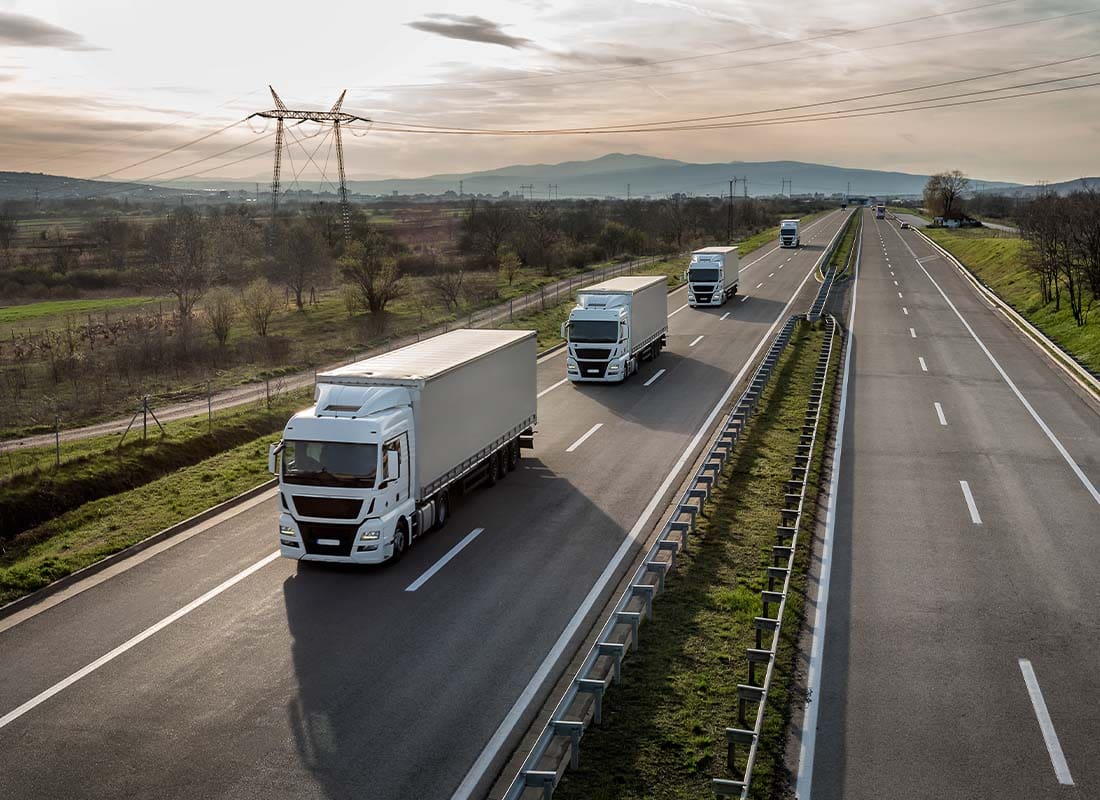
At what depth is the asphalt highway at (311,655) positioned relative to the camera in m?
10.4

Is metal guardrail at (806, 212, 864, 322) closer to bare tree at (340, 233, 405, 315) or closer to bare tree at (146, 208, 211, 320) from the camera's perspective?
bare tree at (340, 233, 405, 315)

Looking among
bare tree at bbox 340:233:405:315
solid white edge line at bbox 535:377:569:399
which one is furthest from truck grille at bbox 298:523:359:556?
bare tree at bbox 340:233:405:315

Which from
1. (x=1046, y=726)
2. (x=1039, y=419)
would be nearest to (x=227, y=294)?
(x=1039, y=419)

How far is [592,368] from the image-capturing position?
1288 inches

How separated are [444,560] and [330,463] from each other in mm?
2805

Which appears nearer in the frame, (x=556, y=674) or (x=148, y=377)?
(x=556, y=674)

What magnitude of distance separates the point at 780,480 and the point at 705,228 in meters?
118

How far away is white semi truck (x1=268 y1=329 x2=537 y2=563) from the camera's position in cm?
1580

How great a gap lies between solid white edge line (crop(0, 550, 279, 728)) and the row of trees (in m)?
39.6

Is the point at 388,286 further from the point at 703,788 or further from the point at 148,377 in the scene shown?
the point at 703,788

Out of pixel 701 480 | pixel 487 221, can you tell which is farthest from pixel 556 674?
pixel 487 221

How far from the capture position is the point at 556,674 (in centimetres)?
1256

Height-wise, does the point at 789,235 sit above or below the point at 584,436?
above

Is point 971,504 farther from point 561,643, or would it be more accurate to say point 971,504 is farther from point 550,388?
point 550,388
